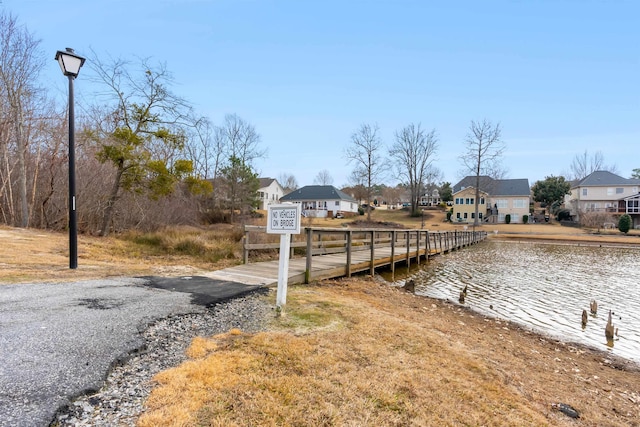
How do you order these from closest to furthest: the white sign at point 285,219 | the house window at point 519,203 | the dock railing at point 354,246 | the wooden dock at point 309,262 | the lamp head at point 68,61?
the white sign at point 285,219
the lamp head at point 68,61
the wooden dock at point 309,262
the dock railing at point 354,246
the house window at point 519,203

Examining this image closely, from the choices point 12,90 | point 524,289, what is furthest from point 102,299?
point 12,90

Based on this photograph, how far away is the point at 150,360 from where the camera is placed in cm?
314

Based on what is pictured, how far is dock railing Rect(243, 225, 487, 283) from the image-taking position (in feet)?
29.1

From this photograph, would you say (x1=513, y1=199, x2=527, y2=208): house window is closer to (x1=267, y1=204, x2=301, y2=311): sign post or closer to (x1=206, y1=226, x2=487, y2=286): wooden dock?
(x1=206, y1=226, x2=487, y2=286): wooden dock

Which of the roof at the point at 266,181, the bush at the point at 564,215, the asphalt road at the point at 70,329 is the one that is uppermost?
the roof at the point at 266,181

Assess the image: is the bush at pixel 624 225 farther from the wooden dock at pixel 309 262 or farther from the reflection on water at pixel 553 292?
the wooden dock at pixel 309 262

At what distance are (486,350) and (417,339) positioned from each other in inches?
47.1

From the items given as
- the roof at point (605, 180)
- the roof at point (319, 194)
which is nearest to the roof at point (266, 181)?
the roof at point (319, 194)

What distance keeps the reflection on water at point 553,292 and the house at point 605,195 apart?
39.9m

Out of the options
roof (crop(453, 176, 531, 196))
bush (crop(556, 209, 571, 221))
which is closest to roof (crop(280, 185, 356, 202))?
roof (crop(453, 176, 531, 196))

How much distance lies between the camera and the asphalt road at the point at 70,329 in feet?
7.89

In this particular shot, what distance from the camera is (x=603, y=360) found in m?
5.33

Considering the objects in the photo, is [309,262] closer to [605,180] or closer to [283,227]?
[283,227]

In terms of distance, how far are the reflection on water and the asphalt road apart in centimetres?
643
